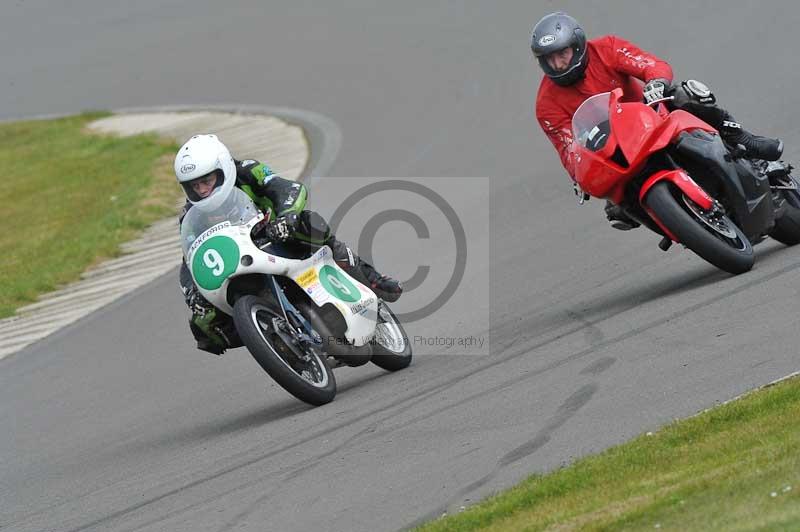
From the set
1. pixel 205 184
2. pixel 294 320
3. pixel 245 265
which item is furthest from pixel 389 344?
pixel 205 184

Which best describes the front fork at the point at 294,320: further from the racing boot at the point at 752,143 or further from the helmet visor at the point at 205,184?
the racing boot at the point at 752,143

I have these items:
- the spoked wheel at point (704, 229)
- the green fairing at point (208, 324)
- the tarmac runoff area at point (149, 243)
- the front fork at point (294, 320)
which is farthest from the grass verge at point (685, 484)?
the tarmac runoff area at point (149, 243)

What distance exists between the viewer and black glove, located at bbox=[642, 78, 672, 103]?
8.91 m

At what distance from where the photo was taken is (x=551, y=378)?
7672mm

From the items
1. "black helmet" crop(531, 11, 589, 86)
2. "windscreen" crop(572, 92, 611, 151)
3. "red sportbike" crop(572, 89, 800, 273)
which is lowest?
"red sportbike" crop(572, 89, 800, 273)

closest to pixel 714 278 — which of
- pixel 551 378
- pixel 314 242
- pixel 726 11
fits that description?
pixel 551 378

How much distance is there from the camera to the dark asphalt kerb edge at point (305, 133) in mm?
12637

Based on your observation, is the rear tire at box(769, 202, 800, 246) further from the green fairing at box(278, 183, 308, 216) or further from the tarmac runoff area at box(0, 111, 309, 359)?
the tarmac runoff area at box(0, 111, 309, 359)

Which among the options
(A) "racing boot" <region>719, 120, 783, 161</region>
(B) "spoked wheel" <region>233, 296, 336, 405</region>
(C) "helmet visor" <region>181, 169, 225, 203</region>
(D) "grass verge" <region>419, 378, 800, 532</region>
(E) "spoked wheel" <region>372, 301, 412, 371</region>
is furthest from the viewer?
(E) "spoked wheel" <region>372, 301, 412, 371</region>

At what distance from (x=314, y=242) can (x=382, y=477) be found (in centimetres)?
254

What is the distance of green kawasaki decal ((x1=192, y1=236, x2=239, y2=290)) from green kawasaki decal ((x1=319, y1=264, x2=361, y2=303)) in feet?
2.03

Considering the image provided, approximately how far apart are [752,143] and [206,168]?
3275 mm

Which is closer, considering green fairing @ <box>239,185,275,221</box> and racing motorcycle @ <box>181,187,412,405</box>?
racing motorcycle @ <box>181,187,412,405</box>

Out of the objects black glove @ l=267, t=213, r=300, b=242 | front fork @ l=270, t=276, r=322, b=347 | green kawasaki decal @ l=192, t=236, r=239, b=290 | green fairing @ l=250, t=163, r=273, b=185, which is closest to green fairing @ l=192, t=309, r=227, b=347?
green kawasaki decal @ l=192, t=236, r=239, b=290
